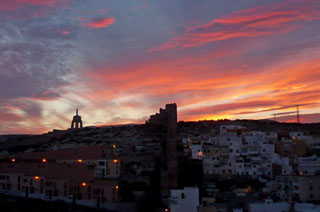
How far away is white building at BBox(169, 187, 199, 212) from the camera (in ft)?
110

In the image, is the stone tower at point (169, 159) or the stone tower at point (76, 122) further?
the stone tower at point (76, 122)

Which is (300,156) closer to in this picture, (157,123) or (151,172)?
(151,172)

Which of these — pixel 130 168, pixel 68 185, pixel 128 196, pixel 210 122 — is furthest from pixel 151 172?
pixel 210 122

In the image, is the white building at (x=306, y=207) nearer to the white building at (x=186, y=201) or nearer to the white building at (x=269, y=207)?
the white building at (x=269, y=207)

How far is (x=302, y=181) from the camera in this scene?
3556 cm

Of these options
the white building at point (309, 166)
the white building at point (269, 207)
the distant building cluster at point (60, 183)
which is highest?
the white building at point (309, 166)

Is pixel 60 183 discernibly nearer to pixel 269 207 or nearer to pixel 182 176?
pixel 182 176

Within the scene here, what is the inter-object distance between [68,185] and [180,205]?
10460 millimetres

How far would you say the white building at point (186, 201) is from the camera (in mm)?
33500

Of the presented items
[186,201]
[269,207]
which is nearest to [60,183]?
[186,201]

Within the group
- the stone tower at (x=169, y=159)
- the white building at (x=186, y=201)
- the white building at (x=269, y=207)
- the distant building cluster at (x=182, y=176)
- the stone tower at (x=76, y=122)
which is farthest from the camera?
the stone tower at (x=76, y=122)

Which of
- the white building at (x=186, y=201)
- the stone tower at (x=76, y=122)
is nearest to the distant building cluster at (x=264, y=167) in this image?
the white building at (x=186, y=201)

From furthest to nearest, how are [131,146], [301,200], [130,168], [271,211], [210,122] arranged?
[210,122] < [131,146] < [130,168] < [301,200] < [271,211]

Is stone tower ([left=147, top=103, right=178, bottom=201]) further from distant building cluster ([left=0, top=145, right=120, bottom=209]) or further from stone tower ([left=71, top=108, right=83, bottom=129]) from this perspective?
stone tower ([left=71, top=108, right=83, bottom=129])
